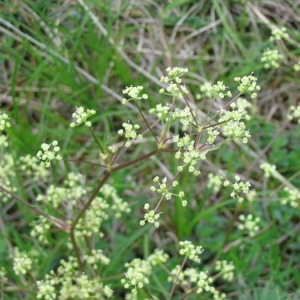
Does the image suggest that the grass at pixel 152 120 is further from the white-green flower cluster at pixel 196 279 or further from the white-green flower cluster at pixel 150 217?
the white-green flower cluster at pixel 150 217

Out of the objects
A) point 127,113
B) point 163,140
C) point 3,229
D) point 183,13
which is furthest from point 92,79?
point 163,140

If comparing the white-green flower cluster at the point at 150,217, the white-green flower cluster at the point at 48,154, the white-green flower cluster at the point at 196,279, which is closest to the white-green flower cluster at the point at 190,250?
the white-green flower cluster at the point at 196,279

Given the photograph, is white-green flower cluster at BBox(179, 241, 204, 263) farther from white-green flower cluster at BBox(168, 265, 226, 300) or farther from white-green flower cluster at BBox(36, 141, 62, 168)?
white-green flower cluster at BBox(36, 141, 62, 168)

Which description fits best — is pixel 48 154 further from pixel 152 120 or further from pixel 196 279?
pixel 152 120

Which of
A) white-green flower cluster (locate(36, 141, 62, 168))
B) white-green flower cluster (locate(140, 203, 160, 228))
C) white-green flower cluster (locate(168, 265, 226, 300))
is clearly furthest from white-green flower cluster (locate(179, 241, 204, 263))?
white-green flower cluster (locate(36, 141, 62, 168))

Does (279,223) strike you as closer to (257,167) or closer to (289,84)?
(257,167)

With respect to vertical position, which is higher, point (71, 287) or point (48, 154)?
point (48, 154)

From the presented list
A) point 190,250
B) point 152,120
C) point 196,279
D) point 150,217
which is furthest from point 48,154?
point 152,120

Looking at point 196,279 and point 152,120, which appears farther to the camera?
point 152,120
